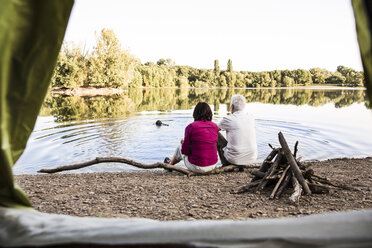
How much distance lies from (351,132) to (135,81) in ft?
190

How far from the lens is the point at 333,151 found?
9406 millimetres

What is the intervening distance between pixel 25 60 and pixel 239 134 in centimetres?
498

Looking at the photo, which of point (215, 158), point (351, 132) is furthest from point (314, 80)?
point (215, 158)

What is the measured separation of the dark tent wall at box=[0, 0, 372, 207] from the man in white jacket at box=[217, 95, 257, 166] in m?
4.65

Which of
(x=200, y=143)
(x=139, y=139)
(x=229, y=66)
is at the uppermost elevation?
(x=229, y=66)

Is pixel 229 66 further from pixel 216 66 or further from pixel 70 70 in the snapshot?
pixel 70 70

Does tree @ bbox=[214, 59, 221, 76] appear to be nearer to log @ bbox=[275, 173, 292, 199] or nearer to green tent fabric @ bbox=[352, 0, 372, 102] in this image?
log @ bbox=[275, 173, 292, 199]

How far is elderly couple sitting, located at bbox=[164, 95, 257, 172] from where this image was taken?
5840 millimetres

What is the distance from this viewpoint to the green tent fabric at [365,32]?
1.58 m

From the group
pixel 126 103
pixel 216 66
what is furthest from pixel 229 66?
pixel 126 103

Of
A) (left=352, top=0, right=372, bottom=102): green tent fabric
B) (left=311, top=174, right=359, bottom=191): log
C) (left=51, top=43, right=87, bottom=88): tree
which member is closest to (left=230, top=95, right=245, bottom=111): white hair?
(left=311, top=174, right=359, bottom=191): log

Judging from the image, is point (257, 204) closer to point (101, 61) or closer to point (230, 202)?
point (230, 202)

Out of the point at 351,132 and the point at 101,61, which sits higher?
the point at 101,61

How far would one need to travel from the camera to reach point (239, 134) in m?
6.33
